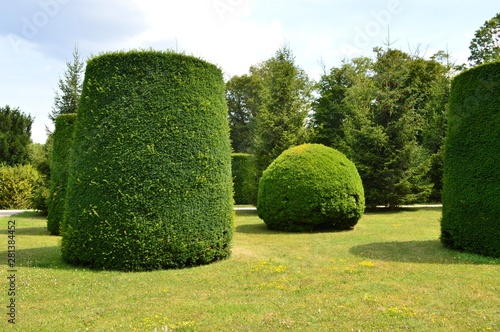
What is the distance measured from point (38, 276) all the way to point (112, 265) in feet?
4.20

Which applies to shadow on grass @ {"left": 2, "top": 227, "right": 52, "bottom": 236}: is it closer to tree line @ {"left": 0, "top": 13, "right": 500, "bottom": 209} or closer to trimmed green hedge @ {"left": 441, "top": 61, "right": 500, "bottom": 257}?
tree line @ {"left": 0, "top": 13, "right": 500, "bottom": 209}

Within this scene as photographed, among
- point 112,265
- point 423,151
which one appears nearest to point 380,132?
point 423,151

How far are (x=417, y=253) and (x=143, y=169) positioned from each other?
6.68 metres

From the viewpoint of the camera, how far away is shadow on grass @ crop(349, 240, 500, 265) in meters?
8.45

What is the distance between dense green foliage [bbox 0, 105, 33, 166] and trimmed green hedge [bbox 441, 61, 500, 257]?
31236 mm

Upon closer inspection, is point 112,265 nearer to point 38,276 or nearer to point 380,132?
point 38,276

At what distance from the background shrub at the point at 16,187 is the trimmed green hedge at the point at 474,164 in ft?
79.4

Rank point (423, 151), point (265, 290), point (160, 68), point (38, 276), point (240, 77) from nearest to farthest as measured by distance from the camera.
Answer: point (265, 290) → point (38, 276) → point (160, 68) → point (423, 151) → point (240, 77)

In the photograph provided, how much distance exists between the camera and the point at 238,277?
7230 millimetres

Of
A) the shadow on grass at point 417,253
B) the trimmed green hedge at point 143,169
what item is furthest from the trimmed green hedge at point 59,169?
the shadow on grass at point 417,253

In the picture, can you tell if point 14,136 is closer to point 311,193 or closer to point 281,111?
point 281,111

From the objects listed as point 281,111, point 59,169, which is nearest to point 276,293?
point 59,169

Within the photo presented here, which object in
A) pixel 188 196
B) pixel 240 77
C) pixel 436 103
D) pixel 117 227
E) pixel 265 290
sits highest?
pixel 240 77

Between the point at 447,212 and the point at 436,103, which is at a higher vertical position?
the point at 436,103
